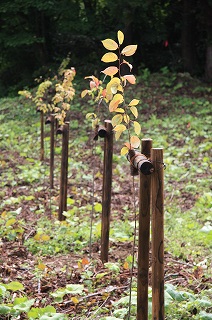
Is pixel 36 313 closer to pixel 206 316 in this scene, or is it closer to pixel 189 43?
pixel 206 316

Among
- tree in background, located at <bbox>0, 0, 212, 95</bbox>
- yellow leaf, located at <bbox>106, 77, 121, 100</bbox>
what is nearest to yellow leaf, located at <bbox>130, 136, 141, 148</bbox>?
yellow leaf, located at <bbox>106, 77, 121, 100</bbox>

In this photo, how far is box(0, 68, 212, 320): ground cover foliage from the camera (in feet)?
11.1

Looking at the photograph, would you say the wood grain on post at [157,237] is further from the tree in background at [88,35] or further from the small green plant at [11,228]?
the tree in background at [88,35]

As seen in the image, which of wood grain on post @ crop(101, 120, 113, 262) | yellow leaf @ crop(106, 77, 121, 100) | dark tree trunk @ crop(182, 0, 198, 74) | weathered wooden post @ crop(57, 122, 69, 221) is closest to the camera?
yellow leaf @ crop(106, 77, 121, 100)

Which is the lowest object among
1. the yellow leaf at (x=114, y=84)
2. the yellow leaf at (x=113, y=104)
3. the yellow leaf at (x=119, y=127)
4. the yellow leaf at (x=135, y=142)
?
the yellow leaf at (x=135, y=142)

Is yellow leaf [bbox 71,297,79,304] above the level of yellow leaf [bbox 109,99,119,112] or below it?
below

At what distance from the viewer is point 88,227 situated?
5418 mm

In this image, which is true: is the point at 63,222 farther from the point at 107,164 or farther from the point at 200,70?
the point at 200,70

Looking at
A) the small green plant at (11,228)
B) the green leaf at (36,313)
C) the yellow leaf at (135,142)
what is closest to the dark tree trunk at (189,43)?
the small green plant at (11,228)

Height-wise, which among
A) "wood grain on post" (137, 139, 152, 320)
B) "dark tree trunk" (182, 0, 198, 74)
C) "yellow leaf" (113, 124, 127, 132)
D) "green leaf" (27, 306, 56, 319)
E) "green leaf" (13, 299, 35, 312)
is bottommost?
"green leaf" (27, 306, 56, 319)

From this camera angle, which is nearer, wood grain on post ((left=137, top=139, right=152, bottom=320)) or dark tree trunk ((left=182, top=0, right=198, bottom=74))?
wood grain on post ((left=137, top=139, right=152, bottom=320))

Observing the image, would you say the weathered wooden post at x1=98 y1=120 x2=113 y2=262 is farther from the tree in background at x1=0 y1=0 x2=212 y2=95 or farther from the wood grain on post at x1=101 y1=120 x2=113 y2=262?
the tree in background at x1=0 y1=0 x2=212 y2=95

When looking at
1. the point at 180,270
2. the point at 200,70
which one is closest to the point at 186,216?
the point at 180,270

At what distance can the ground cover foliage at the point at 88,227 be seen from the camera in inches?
133
